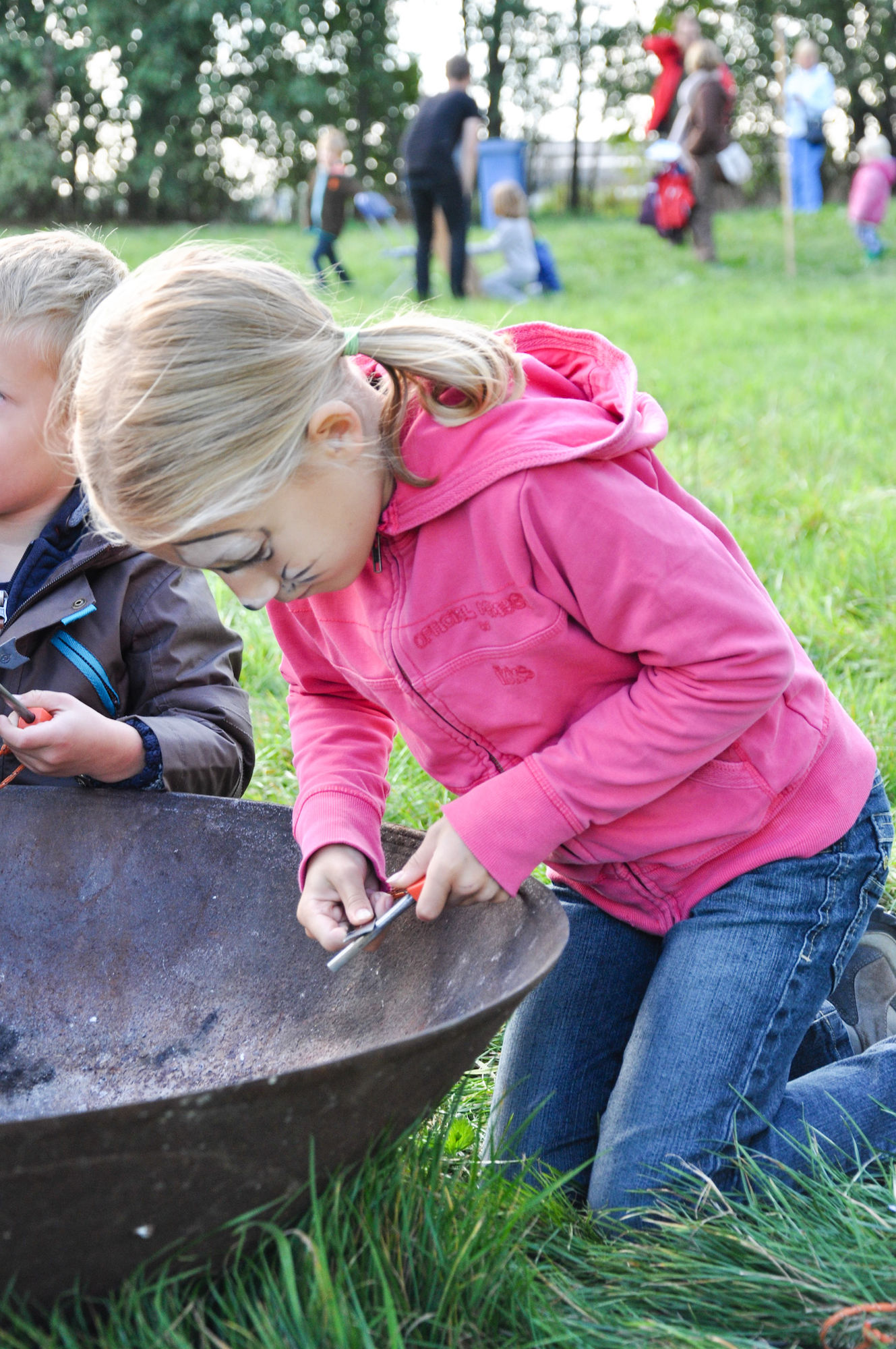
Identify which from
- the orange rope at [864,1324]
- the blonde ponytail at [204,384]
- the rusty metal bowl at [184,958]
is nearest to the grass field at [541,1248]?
the orange rope at [864,1324]

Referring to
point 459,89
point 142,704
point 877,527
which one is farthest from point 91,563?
point 459,89

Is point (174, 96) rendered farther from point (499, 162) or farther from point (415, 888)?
point (415, 888)

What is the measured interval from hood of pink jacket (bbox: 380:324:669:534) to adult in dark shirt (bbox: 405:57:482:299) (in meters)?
6.80

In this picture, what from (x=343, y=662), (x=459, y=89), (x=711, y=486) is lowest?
(x=711, y=486)

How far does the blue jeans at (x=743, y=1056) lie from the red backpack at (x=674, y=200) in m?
8.80

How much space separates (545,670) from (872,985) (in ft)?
2.09

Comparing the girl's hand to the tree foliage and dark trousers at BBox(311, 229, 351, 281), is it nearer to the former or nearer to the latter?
dark trousers at BBox(311, 229, 351, 281)

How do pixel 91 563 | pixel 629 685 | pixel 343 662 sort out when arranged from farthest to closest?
pixel 91 563 < pixel 343 662 < pixel 629 685

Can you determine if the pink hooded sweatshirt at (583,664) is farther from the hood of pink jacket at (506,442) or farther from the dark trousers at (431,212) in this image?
the dark trousers at (431,212)

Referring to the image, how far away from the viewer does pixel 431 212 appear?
789cm

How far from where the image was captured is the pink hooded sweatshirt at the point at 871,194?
385 inches

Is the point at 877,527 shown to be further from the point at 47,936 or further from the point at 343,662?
the point at 47,936

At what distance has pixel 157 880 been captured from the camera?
147cm

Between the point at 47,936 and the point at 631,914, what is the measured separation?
67 cm
